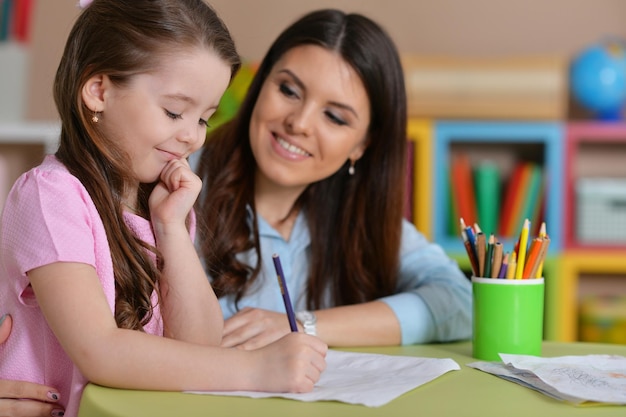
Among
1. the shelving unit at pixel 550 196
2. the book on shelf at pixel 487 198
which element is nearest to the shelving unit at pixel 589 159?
the shelving unit at pixel 550 196

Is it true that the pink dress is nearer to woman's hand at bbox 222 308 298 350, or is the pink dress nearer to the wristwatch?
woman's hand at bbox 222 308 298 350

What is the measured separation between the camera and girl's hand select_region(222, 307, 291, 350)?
1.27 m

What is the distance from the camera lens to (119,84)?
1.08 meters

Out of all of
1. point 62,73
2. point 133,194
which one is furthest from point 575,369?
point 62,73

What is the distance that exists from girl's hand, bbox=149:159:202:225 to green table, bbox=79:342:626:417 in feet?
0.87

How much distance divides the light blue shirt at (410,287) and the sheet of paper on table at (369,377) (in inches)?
8.9

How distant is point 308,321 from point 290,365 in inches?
16.5

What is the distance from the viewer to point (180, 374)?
94 cm

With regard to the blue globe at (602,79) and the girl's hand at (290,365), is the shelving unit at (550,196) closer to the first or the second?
the blue globe at (602,79)

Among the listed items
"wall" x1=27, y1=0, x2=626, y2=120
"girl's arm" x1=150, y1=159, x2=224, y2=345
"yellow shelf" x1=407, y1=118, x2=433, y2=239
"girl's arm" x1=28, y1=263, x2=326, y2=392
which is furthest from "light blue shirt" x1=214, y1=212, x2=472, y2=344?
"wall" x1=27, y1=0, x2=626, y2=120

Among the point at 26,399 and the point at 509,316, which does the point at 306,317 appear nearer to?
the point at 509,316

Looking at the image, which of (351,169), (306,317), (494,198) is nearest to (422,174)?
(494,198)

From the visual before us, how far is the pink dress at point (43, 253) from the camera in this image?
96 cm

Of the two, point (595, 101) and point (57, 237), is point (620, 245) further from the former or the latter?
point (57, 237)
